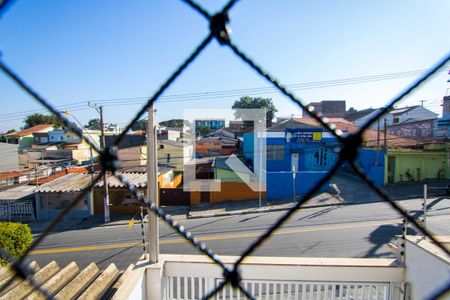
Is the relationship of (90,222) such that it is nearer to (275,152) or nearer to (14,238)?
(14,238)

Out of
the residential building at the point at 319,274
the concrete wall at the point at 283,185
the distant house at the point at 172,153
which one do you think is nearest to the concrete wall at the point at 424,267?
the residential building at the point at 319,274

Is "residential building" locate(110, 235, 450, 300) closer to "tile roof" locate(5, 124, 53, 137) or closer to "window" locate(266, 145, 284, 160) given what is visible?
"window" locate(266, 145, 284, 160)

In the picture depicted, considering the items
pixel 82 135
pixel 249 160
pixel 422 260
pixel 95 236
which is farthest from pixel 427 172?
pixel 82 135

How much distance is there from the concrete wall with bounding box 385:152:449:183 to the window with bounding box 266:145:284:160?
6.03 metres

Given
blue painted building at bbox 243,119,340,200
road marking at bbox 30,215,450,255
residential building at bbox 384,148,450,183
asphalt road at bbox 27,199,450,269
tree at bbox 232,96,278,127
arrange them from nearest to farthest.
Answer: asphalt road at bbox 27,199,450,269, road marking at bbox 30,215,450,255, residential building at bbox 384,148,450,183, blue painted building at bbox 243,119,340,200, tree at bbox 232,96,278,127

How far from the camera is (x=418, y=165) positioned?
16.9m

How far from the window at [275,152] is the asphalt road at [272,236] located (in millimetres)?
5255

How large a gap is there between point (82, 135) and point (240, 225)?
11.0 m

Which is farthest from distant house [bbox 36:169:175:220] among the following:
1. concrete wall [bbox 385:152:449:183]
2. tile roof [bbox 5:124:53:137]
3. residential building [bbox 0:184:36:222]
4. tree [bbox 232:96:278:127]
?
tree [bbox 232:96:278:127]

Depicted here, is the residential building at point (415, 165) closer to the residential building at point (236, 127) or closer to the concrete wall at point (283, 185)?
the concrete wall at point (283, 185)

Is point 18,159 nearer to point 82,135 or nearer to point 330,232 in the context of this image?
point 330,232

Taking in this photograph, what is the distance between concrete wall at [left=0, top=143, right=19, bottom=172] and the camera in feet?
72.7

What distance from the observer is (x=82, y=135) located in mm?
854

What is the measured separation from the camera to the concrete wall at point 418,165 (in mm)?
16502
